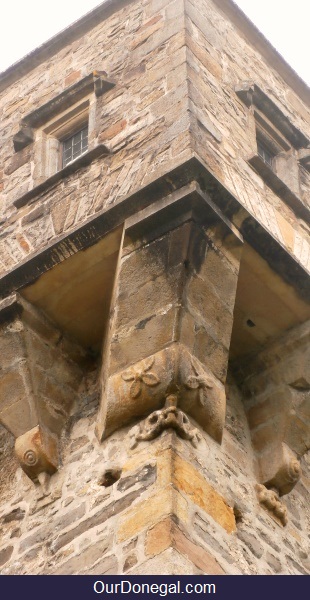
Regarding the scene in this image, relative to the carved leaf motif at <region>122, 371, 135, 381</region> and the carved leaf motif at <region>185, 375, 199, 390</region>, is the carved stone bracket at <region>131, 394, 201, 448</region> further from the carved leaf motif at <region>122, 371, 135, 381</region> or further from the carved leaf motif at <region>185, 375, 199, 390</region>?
the carved leaf motif at <region>122, 371, 135, 381</region>

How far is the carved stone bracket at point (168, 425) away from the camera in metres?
6.42

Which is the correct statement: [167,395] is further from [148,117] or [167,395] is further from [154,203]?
[148,117]

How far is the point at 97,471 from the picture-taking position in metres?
6.64

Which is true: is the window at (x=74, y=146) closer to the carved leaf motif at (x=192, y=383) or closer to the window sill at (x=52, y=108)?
the window sill at (x=52, y=108)

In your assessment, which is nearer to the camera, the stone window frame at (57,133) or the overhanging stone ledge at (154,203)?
the overhanging stone ledge at (154,203)

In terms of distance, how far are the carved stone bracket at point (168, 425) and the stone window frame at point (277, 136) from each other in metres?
3.24

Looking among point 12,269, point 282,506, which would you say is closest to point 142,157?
point 12,269

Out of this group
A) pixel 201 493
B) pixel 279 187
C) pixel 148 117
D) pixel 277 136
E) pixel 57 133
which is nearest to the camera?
pixel 201 493

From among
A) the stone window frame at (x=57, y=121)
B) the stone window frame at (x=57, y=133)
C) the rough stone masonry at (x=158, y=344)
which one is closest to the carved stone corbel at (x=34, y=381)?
the rough stone masonry at (x=158, y=344)

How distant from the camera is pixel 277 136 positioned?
33.2 feet

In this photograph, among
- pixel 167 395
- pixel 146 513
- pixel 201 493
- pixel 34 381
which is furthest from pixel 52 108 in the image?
pixel 146 513

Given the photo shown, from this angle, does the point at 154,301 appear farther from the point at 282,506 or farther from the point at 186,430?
the point at 282,506

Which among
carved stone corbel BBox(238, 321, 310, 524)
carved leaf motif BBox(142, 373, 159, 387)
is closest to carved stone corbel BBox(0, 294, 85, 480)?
carved leaf motif BBox(142, 373, 159, 387)

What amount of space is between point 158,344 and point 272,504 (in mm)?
1235
